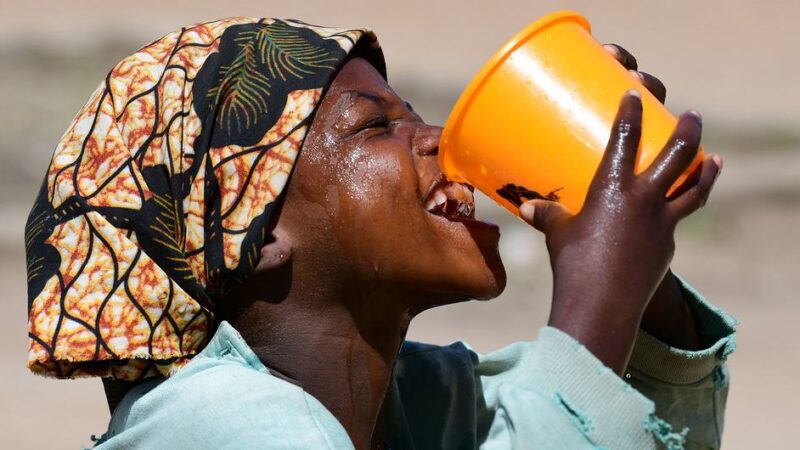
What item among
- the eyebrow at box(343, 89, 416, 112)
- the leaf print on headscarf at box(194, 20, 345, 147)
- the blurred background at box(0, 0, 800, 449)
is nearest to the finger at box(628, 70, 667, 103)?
the eyebrow at box(343, 89, 416, 112)

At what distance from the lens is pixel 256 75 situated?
2.38 metres

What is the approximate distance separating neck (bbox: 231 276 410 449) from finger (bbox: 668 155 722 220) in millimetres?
588

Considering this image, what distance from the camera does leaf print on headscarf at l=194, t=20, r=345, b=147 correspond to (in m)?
2.33

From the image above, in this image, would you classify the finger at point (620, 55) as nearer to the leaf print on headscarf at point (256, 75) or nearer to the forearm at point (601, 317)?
the leaf print on headscarf at point (256, 75)

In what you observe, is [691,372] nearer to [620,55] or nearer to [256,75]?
[620,55]

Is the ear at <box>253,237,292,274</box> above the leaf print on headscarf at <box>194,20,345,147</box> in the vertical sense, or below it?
below

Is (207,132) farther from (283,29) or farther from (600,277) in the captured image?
(600,277)

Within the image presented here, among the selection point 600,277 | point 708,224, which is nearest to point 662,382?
point 600,277

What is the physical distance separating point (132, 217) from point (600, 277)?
2.88ft

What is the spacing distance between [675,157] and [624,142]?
84 millimetres

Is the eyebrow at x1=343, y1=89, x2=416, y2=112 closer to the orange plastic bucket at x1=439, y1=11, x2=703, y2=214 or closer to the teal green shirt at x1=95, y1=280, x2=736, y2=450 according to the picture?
the orange plastic bucket at x1=439, y1=11, x2=703, y2=214

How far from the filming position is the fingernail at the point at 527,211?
6.94 ft

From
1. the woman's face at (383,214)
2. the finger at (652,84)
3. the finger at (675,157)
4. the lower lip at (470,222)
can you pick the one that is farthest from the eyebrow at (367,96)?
the finger at (675,157)

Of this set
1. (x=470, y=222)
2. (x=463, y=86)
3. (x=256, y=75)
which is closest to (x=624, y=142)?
(x=470, y=222)
